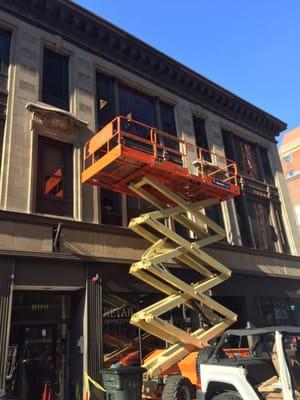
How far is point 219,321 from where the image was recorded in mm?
12328

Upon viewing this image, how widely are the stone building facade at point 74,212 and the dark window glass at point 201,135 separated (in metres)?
0.07

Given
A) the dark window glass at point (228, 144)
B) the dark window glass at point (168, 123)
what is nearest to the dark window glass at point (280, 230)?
the dark window glass at point (228, 144)

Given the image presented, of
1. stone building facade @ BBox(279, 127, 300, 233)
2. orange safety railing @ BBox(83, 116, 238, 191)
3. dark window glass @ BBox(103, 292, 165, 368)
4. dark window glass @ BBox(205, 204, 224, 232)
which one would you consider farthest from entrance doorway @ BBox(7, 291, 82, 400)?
stone building facade @ BBox(279, 127, 300, 233)

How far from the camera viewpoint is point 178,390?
873 cm

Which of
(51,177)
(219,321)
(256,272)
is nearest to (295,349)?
(219,321)

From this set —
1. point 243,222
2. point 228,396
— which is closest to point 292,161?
point 243,222

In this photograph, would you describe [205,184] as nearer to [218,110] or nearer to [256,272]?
[256,272]

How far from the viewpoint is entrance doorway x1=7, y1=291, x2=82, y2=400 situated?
408 inches

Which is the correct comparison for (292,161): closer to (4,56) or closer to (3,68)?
(4,56)

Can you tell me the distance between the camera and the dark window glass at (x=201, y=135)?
1956 centimetres

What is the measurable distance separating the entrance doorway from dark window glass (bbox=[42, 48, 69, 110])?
7.23 meters

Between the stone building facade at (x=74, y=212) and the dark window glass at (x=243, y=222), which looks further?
the dark window glass at (x=243, y=222)

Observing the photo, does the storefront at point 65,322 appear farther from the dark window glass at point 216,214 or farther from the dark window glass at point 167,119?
the dark window glass at point 167,119

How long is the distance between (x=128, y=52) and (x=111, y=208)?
794cm
